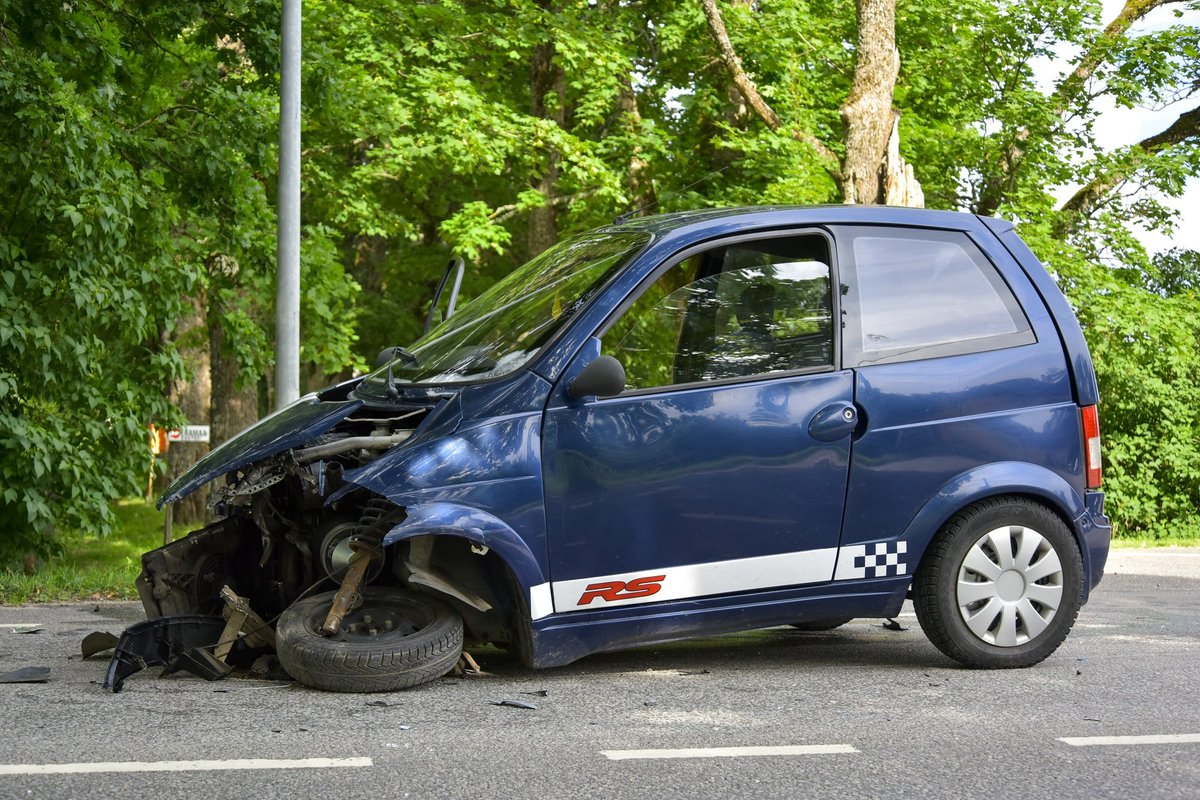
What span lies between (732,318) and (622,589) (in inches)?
46.4

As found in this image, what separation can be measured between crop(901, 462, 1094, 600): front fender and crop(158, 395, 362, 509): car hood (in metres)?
2.37

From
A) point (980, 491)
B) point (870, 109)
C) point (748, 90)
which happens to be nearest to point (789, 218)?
point (980, 491)

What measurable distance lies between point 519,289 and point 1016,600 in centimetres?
253

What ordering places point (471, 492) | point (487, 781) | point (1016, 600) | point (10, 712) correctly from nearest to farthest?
1. point (487, 781)
2. point (10, 712)
3. point (471, 492)
4. point (1016, 600)

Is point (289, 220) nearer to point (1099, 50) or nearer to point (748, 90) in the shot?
point (748, 90)

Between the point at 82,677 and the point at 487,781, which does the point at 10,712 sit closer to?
the point at 82,677

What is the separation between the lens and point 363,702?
16.8ft

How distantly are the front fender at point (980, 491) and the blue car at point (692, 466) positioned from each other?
0.01 meters

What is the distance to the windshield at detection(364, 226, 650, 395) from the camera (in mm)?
5629

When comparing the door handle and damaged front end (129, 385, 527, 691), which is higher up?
the door handle

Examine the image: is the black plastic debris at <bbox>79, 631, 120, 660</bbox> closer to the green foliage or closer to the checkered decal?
the checkered decal

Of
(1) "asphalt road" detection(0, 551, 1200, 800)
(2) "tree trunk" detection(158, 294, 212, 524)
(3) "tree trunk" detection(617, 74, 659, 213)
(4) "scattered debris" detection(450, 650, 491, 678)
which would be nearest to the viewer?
(1) "asphalt road" detection(0, 551, 1200, 800)

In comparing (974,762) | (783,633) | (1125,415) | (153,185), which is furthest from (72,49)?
(1125,415)

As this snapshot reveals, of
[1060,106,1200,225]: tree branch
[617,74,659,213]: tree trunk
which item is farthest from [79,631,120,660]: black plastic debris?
[1060,106,1200,225]: tree branch
